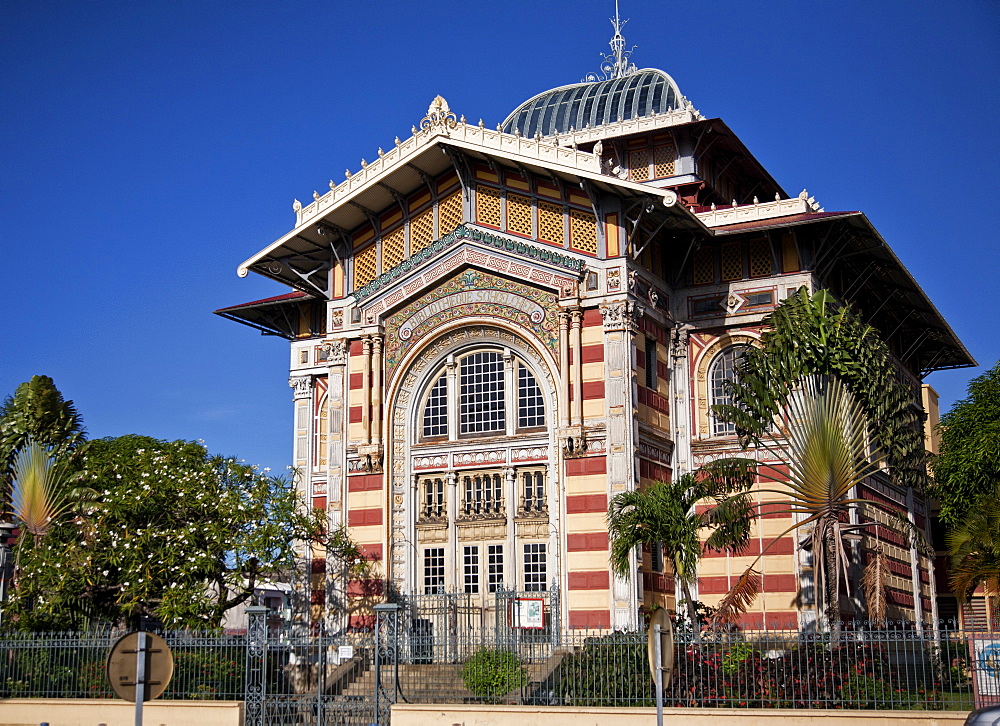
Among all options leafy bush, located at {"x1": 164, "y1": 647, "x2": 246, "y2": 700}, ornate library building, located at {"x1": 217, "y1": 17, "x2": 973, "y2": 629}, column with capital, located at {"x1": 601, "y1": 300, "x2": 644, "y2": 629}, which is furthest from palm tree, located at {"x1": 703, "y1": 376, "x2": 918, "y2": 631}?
leafy bush, located at {"x1": 164, "y1": 647, "x2": 246, "y2": 700}

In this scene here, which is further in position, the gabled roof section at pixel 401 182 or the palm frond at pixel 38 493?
the palm frond at pixel 38 493

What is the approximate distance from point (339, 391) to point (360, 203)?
5.22 metres

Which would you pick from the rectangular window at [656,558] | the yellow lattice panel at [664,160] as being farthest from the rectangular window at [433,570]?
the yellow lattice panel at [664,160]

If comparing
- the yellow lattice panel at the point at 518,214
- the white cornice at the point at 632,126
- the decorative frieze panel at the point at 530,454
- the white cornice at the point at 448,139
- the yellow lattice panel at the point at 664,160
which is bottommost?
the decorative frieze panel at the point at 530,454

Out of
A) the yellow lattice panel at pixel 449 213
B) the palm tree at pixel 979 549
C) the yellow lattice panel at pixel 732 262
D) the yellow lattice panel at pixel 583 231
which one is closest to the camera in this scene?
the palm tree at pixel 979 549

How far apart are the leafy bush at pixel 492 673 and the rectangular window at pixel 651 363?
1085cm

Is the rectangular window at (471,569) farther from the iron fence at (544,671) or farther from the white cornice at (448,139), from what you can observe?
the white cornice at (448,139)

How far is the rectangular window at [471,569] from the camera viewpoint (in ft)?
101

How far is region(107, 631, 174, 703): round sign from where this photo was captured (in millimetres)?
13289

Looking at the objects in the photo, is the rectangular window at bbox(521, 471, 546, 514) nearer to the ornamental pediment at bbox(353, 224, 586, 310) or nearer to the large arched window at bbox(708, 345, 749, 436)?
the ornamental pediment at bbox(353, 224, 586, 310)

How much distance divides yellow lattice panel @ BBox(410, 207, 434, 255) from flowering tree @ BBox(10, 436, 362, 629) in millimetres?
7412

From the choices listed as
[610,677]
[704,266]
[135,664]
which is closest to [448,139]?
[704,266]

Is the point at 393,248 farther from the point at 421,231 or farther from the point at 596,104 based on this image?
the point at 596,104

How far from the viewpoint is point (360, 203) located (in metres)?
33.1
